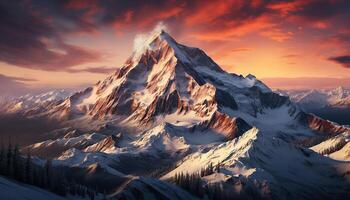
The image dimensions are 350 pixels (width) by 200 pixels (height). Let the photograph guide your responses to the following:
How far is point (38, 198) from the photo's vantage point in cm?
19875

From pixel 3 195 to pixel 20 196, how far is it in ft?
38.4

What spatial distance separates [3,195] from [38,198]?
29.2 m

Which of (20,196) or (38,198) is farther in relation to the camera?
(38,198)

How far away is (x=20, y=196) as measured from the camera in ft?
596

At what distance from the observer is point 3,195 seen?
17050 cm

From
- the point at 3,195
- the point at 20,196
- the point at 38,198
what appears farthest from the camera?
the point at 38,198

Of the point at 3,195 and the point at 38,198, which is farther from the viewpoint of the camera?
the point at 38,198

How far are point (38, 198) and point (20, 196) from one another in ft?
57.5

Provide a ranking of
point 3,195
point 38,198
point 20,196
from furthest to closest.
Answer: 1. point 38,198
2. point 20,196
3. point 3,195

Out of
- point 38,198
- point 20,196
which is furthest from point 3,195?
point 38,198

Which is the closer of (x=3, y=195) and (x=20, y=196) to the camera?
(x=3, y=195)

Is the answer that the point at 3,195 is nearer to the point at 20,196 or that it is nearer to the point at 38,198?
the point at 20,196
